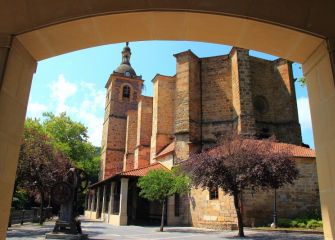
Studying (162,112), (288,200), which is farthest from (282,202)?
(162,112)

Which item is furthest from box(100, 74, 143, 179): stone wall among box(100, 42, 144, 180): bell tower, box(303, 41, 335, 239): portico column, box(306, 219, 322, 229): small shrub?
box(303, 41, 335, 239): portico column

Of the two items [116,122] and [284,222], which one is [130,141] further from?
[284,222]

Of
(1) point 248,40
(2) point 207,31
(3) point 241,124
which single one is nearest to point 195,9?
(2) point 207,31

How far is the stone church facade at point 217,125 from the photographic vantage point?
18.2 metres

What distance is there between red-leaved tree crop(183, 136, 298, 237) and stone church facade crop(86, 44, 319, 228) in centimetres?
354

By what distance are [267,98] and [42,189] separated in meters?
18.7

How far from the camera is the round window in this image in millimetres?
25375

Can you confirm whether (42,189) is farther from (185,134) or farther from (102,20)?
(102,20)

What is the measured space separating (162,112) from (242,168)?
15509 mm

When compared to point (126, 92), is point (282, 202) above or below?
below

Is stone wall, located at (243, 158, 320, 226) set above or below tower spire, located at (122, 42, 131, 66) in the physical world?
below

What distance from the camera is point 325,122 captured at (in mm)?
2174

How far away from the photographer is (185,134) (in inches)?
940

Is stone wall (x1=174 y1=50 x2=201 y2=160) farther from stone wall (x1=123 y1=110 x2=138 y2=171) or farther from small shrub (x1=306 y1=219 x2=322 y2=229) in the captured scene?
stone wall (x1=123 y1=110 x2=138 y2=171)
